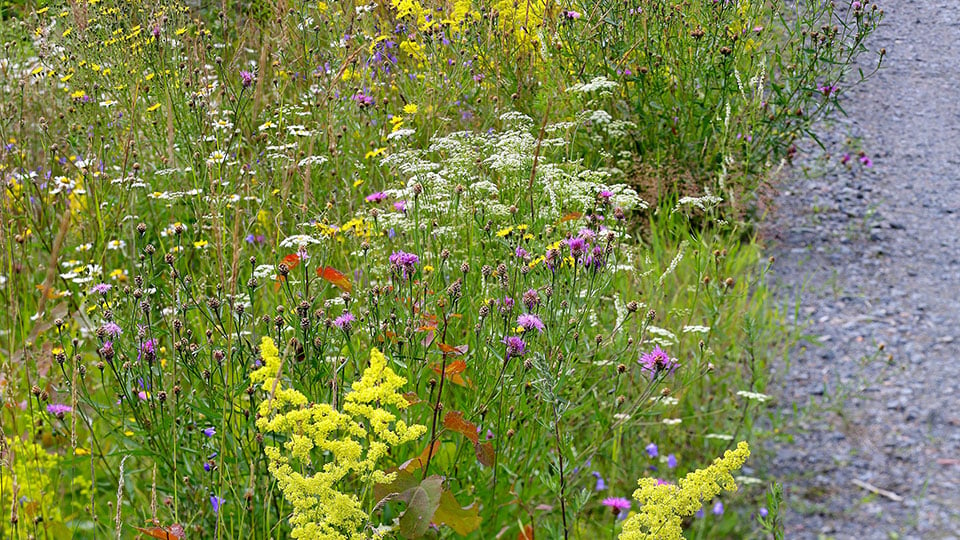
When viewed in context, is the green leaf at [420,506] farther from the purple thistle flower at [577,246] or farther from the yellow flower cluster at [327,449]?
the purple thistle flower at [577,246]

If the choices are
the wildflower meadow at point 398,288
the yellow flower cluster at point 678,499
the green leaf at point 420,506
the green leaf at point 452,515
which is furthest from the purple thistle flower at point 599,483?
the yellow flower cluster at point 678,499

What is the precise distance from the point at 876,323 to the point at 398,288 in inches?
87.6

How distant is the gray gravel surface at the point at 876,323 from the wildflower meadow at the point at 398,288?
0.59 ft

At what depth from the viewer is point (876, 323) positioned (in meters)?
3.67

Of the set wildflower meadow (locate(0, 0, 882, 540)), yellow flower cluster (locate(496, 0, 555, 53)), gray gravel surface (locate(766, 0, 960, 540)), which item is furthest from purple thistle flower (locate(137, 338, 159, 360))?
yellow flower cluster (locate(496, 0, 555, 53))

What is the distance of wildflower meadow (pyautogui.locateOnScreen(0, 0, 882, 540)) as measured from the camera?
186 cm

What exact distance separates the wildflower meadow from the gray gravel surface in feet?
0.59

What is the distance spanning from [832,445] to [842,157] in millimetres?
2427

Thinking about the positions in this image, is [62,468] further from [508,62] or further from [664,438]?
[508,62]

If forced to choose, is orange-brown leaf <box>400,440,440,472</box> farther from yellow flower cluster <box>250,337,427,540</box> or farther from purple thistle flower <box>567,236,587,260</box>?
purple thistle flower <box>567,236,587,260</box>

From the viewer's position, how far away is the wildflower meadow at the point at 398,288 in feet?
6.09

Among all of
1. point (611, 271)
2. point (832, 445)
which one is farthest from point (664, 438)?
point (611, 271)

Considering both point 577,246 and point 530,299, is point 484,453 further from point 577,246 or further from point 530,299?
point 577,246

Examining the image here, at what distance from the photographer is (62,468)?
2438mm
